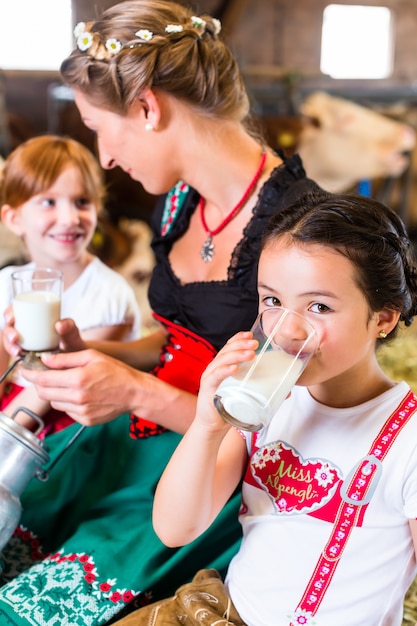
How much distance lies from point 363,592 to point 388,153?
16.2 feet

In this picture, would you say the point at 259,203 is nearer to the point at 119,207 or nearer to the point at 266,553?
the point at 266,553

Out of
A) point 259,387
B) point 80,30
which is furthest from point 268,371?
point 80,30

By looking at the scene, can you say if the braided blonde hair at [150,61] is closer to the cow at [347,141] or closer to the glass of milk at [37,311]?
the glass of milk at [37,311]

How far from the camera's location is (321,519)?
1091mm

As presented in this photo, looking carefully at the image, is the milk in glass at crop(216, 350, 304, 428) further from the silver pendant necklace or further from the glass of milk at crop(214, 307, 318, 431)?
the silver pendant necklace

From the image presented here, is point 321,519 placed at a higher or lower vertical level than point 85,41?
lower

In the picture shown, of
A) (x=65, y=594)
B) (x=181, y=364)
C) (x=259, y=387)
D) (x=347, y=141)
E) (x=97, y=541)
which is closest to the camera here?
(x=259, y=387)

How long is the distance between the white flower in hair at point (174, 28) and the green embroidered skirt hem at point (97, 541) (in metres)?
0.82

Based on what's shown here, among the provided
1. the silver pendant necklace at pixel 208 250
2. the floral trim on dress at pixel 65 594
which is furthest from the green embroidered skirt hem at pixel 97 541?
the silver pendant necklace at pixel 208 250

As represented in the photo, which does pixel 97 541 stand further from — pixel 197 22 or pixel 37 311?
pixel 197 22

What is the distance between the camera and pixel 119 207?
5316 millimetres

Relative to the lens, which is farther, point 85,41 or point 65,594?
Result: point 85,41

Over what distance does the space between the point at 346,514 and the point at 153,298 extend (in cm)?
80

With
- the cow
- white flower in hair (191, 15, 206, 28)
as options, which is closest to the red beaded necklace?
white flower in hair (191, 15, 206, 28)
